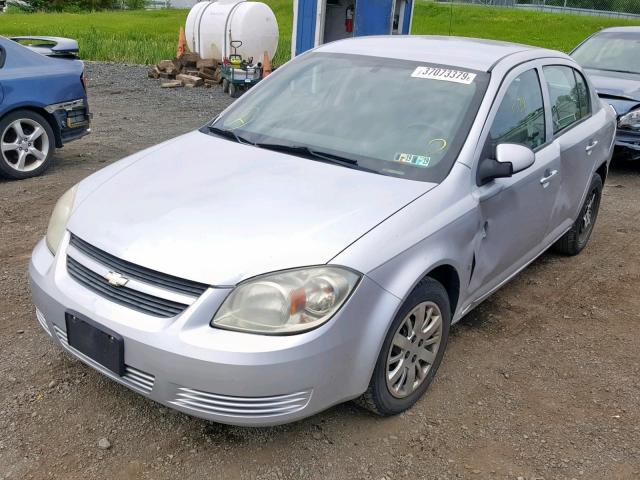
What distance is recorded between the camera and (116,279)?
256 cm

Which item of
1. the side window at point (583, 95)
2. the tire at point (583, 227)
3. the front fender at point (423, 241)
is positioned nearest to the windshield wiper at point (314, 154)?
the front fender at point (423, 241)

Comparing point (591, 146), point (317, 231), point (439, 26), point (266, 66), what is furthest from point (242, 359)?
point (439, 26)

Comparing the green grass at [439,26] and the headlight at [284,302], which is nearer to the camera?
the headlight at [284,302]

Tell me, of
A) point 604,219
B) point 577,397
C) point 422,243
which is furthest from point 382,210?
point 604,219

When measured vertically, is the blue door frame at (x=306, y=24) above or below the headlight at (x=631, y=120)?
above

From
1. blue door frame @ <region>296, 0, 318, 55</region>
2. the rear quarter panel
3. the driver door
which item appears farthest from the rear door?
blue door frame @ <region>296, 0, 318, 55</region>

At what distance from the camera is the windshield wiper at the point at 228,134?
11.9 feet

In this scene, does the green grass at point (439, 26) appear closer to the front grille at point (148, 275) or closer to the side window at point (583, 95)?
the side window at point (583, 95)

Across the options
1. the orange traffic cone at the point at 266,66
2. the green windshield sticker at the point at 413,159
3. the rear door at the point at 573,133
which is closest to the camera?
the green windshield sticker at the point at 413,159

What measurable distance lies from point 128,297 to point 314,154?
4.24 ft

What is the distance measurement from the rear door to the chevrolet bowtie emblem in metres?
2.86

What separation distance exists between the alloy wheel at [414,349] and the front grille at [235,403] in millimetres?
541

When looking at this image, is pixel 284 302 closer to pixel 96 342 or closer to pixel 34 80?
pixel 96 342

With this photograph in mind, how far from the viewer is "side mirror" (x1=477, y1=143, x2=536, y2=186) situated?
3.21m
